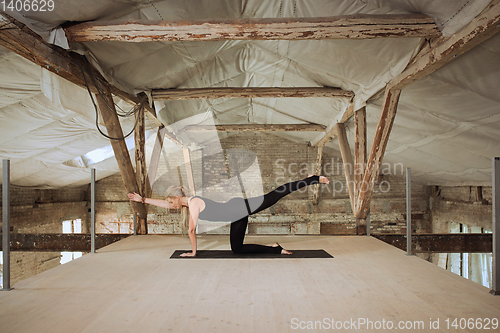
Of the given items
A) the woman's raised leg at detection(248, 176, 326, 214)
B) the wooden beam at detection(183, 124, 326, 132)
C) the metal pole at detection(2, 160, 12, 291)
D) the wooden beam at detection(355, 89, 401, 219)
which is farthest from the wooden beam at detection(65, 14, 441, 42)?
the wooden beam at detection(183, 124, 326, 132)

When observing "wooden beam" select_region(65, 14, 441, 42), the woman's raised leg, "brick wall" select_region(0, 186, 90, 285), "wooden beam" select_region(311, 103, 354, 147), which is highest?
"wooden beam" select_region(65, 14, 441, 42)

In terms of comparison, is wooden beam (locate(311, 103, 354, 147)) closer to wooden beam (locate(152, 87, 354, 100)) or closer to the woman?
wooden beam (locate(152, 87, 354, 100))

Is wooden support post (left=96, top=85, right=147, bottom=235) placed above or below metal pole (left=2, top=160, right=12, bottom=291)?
above

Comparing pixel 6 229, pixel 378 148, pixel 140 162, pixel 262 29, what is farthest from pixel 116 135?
pixel 378 148

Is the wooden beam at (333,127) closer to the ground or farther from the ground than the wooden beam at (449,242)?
farther from the ground

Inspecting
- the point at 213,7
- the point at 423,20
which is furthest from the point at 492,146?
the point at 213,7

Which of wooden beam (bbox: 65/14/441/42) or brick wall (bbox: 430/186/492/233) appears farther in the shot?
brick wall (bbox: 430/186/492/233)

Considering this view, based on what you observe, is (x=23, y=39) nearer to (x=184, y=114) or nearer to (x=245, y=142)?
(x=184, y=114)

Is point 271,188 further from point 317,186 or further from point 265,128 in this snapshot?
point 265,128

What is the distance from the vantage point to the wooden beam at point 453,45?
217 centimetres

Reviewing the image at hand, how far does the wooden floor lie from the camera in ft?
6.12

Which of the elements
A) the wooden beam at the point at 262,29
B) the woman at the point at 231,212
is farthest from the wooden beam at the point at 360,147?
the wooden beam at the point at 262,29

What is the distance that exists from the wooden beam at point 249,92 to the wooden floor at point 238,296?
2.75 m

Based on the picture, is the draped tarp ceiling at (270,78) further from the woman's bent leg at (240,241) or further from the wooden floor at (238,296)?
the woman's bent leg at (240,241)
